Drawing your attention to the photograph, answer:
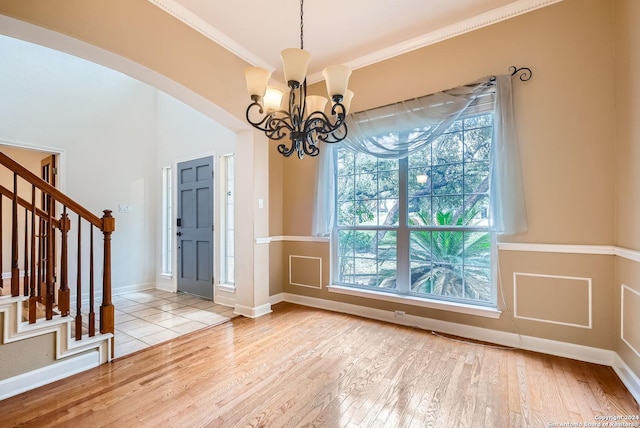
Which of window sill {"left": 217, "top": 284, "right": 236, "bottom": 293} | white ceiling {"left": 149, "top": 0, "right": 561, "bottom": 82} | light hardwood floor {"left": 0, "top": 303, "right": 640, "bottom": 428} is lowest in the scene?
light hardwood floor {"left": 0, "top": 303, "right": 640, "bottom": 428}

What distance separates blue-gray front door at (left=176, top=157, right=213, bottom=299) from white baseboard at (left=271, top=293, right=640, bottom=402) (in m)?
2.03

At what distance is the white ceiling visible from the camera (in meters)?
2.61

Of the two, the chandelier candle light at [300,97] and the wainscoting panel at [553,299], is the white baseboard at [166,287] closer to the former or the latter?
the chandelier candle light at [300,97]

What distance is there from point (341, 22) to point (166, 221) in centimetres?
422

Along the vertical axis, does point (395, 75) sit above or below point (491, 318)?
above

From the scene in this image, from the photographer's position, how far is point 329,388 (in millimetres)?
2068

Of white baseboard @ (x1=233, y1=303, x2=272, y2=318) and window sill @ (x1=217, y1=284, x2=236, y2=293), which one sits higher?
window sill @ (x1=217, y1=284, x2=236, y2=293)

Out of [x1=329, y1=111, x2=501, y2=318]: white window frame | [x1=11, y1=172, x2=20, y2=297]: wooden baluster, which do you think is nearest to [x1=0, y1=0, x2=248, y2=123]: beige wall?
[x1=11, y1=172, x2=20, y2=297]: wooden baluster

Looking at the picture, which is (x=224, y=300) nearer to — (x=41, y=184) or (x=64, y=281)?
(x=64, y=281)

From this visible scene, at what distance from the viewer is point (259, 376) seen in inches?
87.7

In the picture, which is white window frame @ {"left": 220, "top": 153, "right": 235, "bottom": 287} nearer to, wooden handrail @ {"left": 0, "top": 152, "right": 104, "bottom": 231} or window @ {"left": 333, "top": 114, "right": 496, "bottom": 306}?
window @ {"left": 333, "top": 114, "right": 496, "bottom": 306}

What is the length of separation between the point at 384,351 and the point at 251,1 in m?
3.31

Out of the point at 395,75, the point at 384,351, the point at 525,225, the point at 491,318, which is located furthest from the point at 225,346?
the point at 395,75

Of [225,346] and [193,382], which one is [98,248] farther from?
[193,382]
